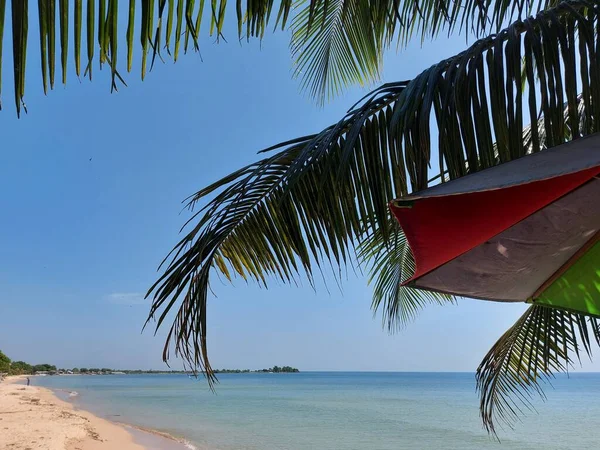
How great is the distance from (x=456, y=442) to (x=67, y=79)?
19305 mm

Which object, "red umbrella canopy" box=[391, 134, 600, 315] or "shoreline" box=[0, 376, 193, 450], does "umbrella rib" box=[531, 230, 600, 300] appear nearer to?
"red umbrella canopy" box=[391, 134, 600, 315]

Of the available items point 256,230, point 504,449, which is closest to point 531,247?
point 256,230

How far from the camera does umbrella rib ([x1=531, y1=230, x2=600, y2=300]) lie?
66.1 inches

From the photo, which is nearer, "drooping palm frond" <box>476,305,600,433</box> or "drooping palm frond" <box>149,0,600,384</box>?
"drooping palm frond" <box>149,0,600,384</box>

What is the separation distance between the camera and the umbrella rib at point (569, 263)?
168 centimetres

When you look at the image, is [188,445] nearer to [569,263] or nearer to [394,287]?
[394,287]

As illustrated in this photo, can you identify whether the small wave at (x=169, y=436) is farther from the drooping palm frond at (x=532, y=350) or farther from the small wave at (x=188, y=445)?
the drooping palm frond at (x=532, y=350)

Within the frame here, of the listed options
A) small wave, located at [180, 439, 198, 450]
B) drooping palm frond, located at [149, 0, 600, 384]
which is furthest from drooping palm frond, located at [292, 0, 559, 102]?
small wave, located at [180, 439, 198, 450]

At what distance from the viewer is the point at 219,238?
6.94ft

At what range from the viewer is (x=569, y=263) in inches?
70.7

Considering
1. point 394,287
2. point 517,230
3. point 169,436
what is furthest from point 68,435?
point 517,230

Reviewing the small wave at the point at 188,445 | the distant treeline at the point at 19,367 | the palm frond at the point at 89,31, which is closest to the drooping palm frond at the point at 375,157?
the palm frond at the point at 89,31

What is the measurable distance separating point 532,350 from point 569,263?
1.48 m

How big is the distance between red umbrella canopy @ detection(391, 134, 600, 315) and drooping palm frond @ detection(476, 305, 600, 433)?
2.24 ft
